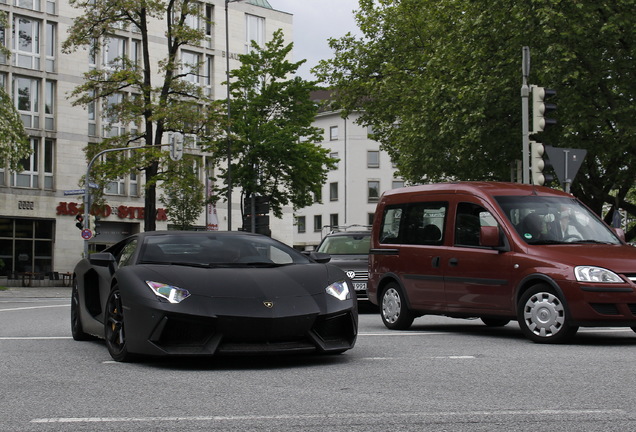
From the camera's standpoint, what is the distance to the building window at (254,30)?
62125 millimetres

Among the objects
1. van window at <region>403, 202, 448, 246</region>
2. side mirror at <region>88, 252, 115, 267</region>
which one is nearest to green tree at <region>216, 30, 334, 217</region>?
van window at <region>403, 202, 448, 246</region>

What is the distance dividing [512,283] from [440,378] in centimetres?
406

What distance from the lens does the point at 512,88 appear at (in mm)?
30828

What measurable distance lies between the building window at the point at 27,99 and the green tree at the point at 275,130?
1066 centimetres

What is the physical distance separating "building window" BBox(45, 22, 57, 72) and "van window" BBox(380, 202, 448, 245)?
3955cm

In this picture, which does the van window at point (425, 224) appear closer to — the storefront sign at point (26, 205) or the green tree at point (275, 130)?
the green tree at point (275, 130)

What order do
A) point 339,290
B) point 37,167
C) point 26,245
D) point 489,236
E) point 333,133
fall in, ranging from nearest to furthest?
point 339,290 → point 489,236 → point 26,245 → point 37,167 → point 333,133

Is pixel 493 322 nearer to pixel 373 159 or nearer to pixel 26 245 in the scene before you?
pixel 26 245

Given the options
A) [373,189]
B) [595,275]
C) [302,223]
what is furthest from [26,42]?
[302,223]

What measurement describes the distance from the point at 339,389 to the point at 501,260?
5119 millimetres

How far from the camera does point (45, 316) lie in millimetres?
18062

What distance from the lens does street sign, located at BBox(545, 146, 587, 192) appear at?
17.6 m

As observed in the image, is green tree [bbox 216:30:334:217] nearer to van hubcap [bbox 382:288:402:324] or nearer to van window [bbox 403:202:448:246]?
van hubcap [bbox 382:288:402:324]

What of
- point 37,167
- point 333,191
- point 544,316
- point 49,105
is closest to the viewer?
A: point 544,316
